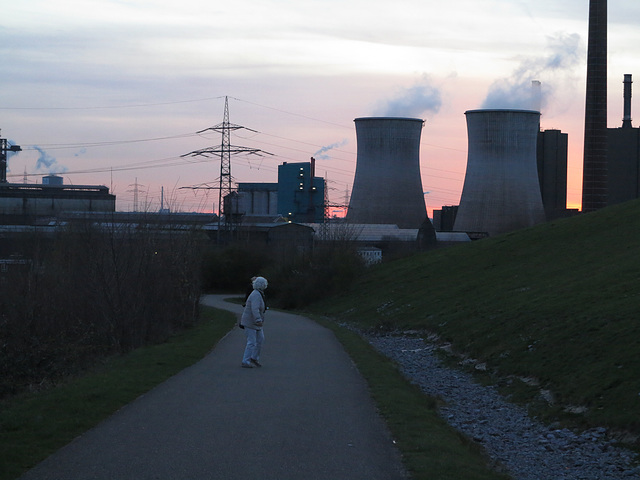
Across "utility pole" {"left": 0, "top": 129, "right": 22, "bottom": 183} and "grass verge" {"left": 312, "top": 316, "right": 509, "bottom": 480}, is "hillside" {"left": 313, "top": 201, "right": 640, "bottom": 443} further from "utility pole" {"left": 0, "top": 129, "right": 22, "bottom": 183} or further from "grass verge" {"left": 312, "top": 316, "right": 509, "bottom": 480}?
"utility pole" {"left": 0, "top": 129, "right": 22, "bottom": 183}

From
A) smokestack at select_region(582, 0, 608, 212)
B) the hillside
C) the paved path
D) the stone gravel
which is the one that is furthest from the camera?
smokestack at select_region(582, 0, 608, 212)

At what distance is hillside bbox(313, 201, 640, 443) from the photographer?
32.0 ft

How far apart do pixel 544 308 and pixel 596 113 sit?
30.2 metres

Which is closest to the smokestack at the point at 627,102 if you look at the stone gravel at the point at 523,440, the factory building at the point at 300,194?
the factory building at the point at 300,194

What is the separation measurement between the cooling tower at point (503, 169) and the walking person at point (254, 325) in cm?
3976

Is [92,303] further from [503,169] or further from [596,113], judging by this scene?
[503,169]

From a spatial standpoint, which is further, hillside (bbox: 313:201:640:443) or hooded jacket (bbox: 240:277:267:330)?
hooded jacket (bbox: 240:277:267:330)

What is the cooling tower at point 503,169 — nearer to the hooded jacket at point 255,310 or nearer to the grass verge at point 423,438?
the hooded jacket at point 255,310

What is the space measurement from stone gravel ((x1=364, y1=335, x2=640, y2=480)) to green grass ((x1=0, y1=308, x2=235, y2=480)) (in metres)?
3.77

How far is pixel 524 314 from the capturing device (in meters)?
15.3

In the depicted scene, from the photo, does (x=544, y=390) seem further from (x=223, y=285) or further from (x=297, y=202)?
(x=297, y=202)

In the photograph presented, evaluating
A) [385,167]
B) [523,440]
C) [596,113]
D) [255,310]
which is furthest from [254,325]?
[385,167]

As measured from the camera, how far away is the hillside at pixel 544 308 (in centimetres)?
975

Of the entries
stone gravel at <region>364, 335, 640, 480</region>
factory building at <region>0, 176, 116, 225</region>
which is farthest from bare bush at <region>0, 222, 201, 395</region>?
factory building at <region>0, 176, 116, 225</region>
